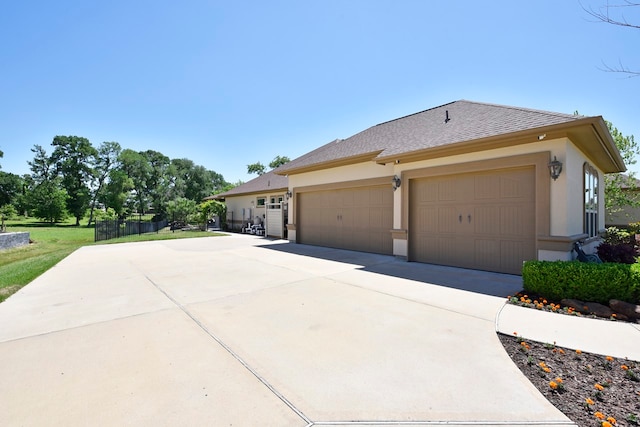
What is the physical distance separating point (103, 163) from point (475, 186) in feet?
182

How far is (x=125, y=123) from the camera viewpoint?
27031 mm

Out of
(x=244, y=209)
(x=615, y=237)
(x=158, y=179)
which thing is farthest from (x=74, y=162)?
(x=615, y=237)

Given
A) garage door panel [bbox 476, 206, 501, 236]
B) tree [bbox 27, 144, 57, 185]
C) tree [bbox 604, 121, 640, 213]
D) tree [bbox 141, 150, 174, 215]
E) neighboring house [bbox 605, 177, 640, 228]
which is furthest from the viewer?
tree [bbox 27, 144, 57, 185]

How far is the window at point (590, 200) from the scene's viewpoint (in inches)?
330

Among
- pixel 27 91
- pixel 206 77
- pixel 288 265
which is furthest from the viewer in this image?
pixel 27 91

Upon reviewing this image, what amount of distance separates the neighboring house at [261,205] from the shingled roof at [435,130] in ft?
13.1

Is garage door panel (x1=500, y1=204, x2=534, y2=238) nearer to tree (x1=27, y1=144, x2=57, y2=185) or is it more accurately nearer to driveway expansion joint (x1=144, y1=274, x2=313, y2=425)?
driveway expansion joint (x1=144, y1=274, x2=313, y2=425)

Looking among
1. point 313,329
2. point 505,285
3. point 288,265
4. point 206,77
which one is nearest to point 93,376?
point 313,329

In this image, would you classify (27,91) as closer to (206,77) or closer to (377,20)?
(206,77)

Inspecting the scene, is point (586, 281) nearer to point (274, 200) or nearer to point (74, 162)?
point (274, 200)

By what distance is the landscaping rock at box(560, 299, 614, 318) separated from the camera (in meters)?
4.55

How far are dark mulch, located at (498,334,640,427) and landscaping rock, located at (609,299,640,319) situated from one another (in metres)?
1.97

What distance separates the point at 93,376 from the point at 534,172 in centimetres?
897

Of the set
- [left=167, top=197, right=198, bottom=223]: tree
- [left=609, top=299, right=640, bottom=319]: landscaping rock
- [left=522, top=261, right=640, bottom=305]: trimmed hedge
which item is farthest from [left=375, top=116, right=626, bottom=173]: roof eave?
[left=167, top=197, right=198, bottom=223]: tree
